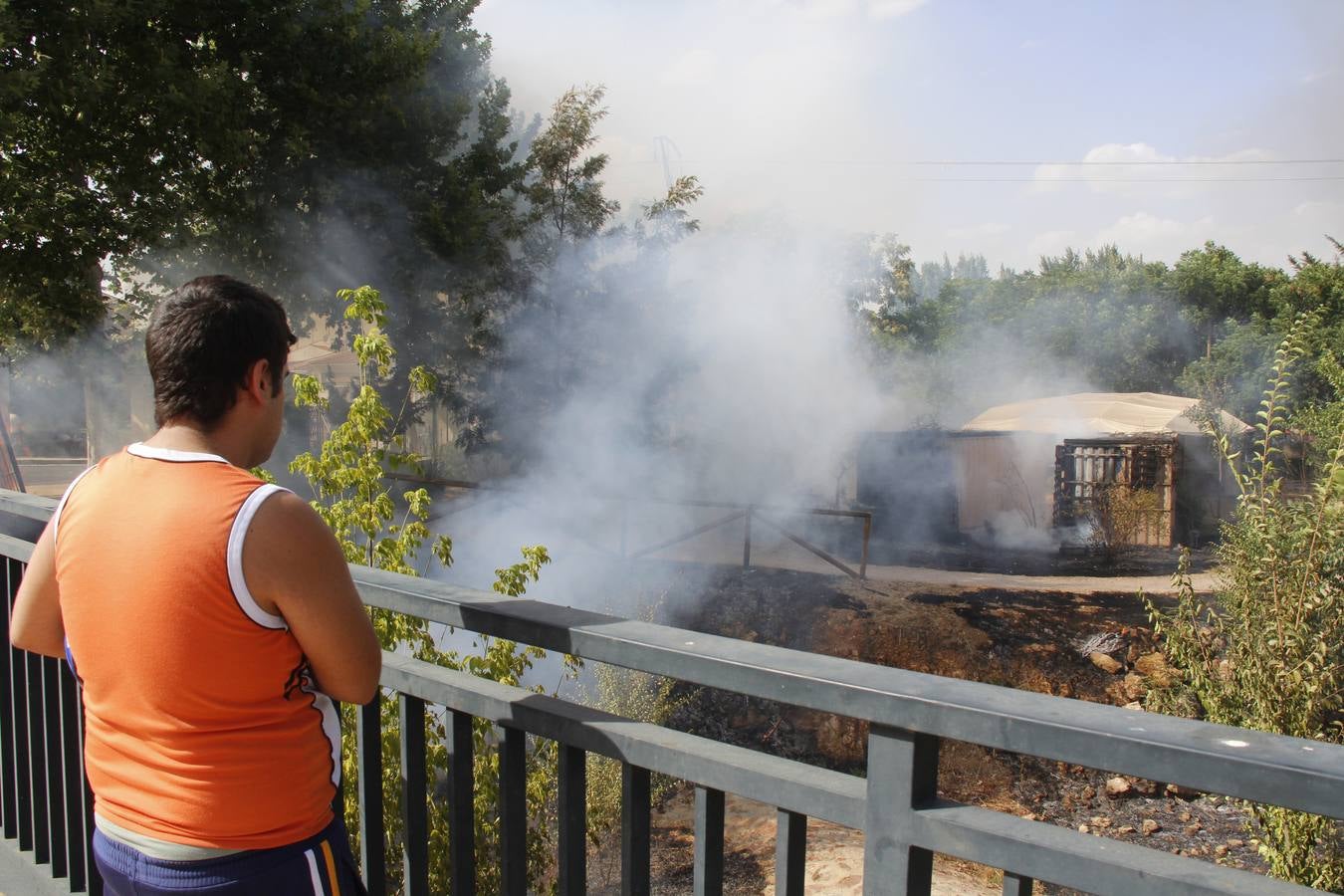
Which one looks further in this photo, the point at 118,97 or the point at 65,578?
the point at 118,97

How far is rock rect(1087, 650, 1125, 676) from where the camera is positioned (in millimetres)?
8391

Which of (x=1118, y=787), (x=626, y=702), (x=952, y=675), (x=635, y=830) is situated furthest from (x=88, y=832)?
(x=952, y=675)

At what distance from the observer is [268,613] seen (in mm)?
1076

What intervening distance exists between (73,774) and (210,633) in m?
1.13

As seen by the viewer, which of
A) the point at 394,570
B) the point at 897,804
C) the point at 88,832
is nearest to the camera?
the point at 897,804

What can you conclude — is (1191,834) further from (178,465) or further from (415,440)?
(415,440)

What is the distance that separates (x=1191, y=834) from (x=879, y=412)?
47.8 ft

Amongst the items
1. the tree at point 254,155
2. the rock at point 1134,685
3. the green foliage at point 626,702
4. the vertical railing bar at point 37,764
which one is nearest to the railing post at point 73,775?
the vertical railing bar at point 37,764

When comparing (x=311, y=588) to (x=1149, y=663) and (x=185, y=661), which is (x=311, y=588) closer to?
(x=185, y=661)

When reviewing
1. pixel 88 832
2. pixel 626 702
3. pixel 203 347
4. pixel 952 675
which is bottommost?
pixel 952 675

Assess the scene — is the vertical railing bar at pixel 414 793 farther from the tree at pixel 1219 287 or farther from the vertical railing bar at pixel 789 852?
the tree at pixel 1219 287

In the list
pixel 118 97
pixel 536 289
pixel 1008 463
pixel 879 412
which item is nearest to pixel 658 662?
pixel 118 97

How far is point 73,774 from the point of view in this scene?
6.16 ft

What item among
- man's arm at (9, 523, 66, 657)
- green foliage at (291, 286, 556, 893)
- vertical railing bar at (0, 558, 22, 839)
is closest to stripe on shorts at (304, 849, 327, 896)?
man's arm at (9, 523, 66, 657)
